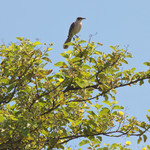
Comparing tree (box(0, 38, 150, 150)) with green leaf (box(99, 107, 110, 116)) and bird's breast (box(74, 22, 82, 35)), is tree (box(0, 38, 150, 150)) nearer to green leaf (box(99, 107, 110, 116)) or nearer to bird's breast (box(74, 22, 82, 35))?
green leaf (box(99, 107, 110, 116))

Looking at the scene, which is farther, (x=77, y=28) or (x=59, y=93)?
(x=77, y=28)

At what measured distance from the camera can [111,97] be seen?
6.03 meters

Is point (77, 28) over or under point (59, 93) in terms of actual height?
over

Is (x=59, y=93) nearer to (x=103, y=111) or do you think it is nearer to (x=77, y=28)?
(x=103, y=111)

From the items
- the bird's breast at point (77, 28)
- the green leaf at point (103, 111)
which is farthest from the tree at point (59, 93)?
the bird's breast at point (77, 28)

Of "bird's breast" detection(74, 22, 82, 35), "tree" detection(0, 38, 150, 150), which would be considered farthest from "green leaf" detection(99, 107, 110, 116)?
"bird's breast" detection(74, 22, 82, 35)

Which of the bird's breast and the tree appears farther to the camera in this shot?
the bird's breast

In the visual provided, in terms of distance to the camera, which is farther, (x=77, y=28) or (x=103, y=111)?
(x=77, y=28)

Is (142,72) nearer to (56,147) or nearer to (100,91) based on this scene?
(100,91)

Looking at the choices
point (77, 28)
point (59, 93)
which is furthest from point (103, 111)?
point (77, 28)

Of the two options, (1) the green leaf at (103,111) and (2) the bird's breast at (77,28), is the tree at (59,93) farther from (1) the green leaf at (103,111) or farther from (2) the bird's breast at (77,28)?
(2) the bird's breast at (77,28)

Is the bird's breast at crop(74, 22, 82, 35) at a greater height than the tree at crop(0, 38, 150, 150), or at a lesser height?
greater

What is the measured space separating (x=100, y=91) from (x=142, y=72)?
3.52 ft

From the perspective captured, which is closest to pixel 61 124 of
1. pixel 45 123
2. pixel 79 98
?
pixel 45 123
